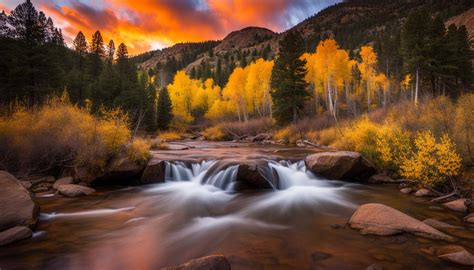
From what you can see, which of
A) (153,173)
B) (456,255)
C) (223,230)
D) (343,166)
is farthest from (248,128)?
(456,255)

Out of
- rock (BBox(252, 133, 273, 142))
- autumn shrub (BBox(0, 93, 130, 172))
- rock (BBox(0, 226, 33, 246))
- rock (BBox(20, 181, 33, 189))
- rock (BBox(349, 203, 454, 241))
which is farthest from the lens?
rock (BBox(252, 133, 273, 142))

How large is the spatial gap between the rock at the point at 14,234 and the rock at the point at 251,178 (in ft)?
23.2

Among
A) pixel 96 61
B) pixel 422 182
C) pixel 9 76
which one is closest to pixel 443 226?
pixel 422 182

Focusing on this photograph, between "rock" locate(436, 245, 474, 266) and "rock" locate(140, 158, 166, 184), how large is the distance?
10.5 metres

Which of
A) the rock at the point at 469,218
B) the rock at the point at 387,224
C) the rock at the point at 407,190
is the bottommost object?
the rock at the point at 469,218

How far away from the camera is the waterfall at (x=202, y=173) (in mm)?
11311

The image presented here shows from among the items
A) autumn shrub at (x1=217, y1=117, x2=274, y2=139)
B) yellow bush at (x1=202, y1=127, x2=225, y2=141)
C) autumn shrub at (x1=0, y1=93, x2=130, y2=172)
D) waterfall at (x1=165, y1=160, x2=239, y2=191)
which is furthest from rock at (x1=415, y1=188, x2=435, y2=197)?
yellow bush at (x1=202, y1=127, x2=225, y2=141)

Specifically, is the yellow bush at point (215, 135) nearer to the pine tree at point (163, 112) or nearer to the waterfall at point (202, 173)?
the pine tree at point (163, 112)

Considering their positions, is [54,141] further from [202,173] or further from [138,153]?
[202,173]

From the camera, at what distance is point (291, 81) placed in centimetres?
2717

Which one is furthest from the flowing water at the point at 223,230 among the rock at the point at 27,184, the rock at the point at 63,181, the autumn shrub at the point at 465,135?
the autumn shrub at the point at 465,135

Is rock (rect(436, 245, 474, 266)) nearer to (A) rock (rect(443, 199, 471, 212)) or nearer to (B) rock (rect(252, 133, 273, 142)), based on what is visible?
(A) rock (rect(443, 199, 471, 212))

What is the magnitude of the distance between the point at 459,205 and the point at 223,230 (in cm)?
706

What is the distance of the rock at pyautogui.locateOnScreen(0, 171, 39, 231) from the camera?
583 centimetres
